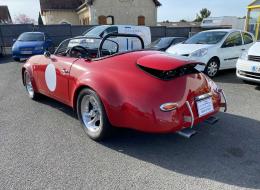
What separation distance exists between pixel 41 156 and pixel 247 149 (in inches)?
105

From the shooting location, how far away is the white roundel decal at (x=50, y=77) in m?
4.16

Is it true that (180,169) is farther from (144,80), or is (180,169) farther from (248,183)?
(144,80)

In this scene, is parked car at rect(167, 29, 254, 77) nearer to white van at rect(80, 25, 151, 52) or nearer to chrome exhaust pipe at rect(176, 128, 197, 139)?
white van at rect(80, 25, 151, 52)

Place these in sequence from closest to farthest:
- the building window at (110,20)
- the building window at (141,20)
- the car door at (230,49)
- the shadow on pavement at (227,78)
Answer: the shadow on pavement at (227,78)
the car door at (230,49)
the building window at (110,20)
the building window at (141,20)

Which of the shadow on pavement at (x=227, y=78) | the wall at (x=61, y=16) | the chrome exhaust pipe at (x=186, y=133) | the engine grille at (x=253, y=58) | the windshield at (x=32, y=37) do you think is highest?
the wall at (x=61, y=16)

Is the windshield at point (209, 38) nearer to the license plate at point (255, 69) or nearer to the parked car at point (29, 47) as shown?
the license plate at point (255, 69)

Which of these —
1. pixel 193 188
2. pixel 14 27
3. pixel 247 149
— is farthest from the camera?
pixel 14 27

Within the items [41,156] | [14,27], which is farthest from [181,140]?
[14,27]

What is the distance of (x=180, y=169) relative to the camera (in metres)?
2.74

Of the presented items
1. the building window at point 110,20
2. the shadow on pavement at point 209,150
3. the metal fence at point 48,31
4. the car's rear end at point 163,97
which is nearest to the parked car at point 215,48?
the shadow on pavement at point 209,150

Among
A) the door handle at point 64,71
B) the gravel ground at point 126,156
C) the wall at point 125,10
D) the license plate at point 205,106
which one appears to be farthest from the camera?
the wall at point 125,10

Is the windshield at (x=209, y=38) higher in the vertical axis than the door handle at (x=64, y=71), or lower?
higher

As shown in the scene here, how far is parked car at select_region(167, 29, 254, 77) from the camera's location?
23.3 feet

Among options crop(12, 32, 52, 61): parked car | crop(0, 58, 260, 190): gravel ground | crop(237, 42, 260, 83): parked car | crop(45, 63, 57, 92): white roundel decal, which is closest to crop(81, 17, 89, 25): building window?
crop(12, 32, 52, 61): parked car
